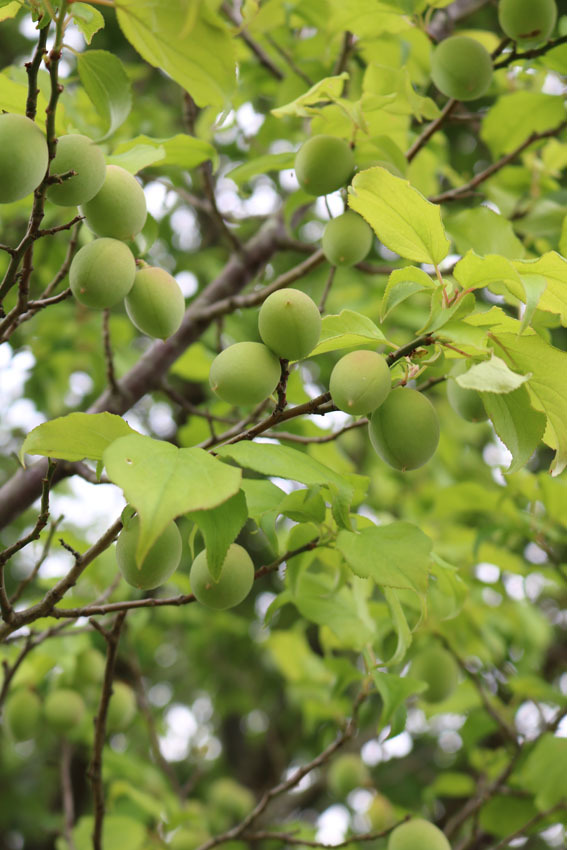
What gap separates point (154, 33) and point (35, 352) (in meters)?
1.69

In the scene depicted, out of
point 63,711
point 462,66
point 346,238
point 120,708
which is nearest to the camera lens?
point 346,238

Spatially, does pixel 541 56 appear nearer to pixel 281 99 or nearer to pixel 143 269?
pixel 281 99

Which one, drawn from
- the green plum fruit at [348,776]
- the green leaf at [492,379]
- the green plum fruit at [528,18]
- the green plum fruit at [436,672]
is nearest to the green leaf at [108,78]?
the green leaf at [492,379]

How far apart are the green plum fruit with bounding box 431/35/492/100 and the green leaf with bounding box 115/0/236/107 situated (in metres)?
0.67

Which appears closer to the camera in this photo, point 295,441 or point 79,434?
point 79,434

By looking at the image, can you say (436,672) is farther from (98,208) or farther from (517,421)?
(98,208)

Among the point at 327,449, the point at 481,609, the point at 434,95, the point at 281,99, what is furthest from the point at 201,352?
the point at 481,609

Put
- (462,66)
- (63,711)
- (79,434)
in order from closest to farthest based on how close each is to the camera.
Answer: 1. (79,434)
2. (462,66)
3. (63,711)

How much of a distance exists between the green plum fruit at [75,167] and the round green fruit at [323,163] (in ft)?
1.26

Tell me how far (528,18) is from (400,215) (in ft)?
2.19

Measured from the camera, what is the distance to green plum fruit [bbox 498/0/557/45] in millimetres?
1282

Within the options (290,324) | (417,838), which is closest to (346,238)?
(290,324)

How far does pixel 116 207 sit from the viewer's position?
0.91m

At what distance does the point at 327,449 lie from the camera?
5.47ft
